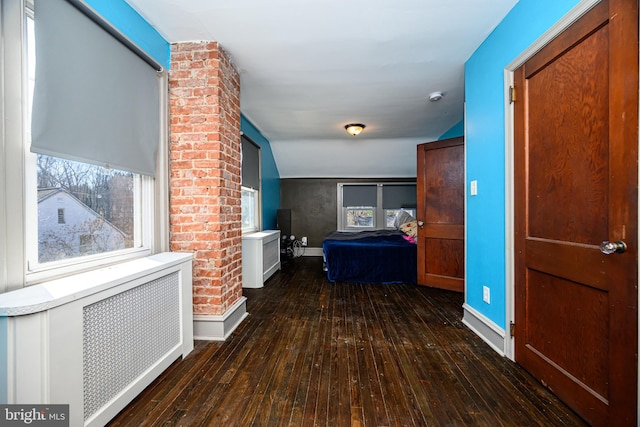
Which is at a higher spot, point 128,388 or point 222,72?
point 222,72

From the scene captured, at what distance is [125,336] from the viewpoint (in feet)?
4.75

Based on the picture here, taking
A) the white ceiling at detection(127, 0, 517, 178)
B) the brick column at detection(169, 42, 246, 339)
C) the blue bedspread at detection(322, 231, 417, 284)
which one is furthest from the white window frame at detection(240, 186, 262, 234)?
the brick column at detection(169, 42, 246, 339)

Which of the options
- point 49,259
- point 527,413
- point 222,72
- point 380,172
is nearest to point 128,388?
point 49,259

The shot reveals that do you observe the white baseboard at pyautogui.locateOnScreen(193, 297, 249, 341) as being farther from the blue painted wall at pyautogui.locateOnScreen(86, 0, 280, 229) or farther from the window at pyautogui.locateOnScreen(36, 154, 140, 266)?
the blue painted wall at pyautogui.locateOnScreen(86, 0, 280, 229)

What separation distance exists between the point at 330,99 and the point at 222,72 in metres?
1.51

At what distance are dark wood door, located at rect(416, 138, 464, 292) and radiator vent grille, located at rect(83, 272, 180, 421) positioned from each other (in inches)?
124

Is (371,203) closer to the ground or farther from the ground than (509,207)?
farther from the ground

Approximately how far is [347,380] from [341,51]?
257 centimetres

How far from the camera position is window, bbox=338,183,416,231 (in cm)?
683

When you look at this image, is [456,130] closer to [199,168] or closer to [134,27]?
[199,168]

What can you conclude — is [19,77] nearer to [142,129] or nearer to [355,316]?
[142,129]

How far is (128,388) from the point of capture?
1.46m

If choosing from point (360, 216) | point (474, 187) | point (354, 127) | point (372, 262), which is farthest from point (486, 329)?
point (360, 216)

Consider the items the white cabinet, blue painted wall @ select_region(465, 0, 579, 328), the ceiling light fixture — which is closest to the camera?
blue painted wall @ select_region(465, 0, 579, 328)
